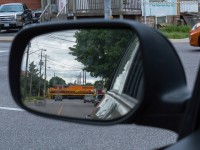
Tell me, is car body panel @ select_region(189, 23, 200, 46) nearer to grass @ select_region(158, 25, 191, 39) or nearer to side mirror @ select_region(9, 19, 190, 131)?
grass @ select_region(158, 25, 191, 39)

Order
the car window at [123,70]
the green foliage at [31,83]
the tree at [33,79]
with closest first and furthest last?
the car window at [123,70] → the green foliage at [31,83] → the tree at [33,79]

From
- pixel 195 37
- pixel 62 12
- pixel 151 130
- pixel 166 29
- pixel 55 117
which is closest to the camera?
pixel 55 117

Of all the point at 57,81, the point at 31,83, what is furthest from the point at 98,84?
the point at 31,83

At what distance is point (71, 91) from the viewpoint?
3109 millimetres

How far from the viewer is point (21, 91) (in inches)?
121

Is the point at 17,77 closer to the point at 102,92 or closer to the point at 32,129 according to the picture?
the point at 102,92

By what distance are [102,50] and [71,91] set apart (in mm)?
292

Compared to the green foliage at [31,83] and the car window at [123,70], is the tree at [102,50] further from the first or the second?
the green foliage at [31,83]

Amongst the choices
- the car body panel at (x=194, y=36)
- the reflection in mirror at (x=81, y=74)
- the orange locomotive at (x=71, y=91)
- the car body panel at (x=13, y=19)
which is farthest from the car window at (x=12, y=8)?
the orange locomotive at (x=71, y=91)

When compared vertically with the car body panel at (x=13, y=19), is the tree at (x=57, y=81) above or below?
above

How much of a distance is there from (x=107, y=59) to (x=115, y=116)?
435mm

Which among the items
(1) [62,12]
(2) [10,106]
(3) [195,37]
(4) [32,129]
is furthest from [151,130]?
(1) [62,12]

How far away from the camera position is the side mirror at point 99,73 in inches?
88.2

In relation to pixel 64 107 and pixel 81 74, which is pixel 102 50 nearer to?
pixel 81 74
